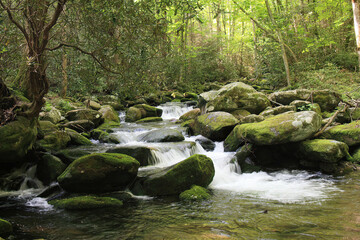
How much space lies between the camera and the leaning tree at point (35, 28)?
4.37 meters

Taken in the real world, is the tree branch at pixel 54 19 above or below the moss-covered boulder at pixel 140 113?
above

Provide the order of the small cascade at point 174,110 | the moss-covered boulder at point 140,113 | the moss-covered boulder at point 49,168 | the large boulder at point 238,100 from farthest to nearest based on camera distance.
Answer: the small cascade at point 174,110, the moss-covered boulder at point 140,113, the large boulder at point 238,100, the moss-covered boulder at point 49,168

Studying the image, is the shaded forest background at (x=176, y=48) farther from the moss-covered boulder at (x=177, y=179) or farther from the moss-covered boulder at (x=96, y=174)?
the moss-covered boulder at (x=177, y=179)

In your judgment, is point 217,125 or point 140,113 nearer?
point 217,125

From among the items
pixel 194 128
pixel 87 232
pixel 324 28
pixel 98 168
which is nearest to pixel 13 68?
pixel 98 168

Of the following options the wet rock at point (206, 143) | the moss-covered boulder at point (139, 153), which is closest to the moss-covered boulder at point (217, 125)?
the wet rock at point (206, 143)

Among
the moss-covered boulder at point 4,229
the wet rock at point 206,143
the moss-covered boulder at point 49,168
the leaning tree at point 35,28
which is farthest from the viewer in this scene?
the wet rock at point 206,143

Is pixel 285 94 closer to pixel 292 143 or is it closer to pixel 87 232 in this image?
pixel 292 143

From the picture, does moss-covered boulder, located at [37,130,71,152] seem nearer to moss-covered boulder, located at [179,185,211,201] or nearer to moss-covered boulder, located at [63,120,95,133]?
moss-covered boulder, located at [63,120,95,133]

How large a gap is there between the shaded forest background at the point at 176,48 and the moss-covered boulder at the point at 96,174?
1773 millimetres

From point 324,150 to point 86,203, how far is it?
618cm

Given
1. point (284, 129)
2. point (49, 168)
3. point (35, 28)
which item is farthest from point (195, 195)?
point (35, 28)

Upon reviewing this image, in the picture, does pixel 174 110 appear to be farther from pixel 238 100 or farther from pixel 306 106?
pixel 306 106

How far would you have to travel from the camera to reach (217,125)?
32.1ft
